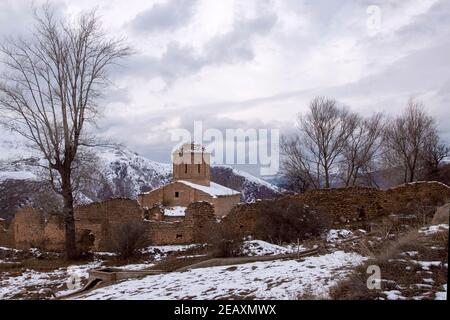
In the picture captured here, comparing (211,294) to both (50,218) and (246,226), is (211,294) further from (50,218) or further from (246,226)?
(50,218)

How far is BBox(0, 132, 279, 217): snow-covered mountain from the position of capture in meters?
18.4

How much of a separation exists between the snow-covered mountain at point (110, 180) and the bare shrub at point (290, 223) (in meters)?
6.73

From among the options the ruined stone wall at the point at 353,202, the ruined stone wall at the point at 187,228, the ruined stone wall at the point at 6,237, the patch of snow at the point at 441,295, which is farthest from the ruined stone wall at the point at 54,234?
the patch of snow at the point at 441,295

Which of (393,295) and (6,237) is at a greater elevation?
(393,295)

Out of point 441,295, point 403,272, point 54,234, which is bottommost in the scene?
point 54,234

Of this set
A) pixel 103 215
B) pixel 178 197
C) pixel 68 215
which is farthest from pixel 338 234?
pixel 178 197

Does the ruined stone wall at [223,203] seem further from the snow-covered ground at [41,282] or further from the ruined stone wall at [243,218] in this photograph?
the snow-covered ground at [41,282]

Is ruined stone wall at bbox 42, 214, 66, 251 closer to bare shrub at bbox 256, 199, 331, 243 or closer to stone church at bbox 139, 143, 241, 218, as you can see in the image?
bare shrub at bbox 256, 199, 331, 243

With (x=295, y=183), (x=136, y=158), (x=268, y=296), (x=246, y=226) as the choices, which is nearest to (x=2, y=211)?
(x=295, y=183)

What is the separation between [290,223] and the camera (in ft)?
44.1

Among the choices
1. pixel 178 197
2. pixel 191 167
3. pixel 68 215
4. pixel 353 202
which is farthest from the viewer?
pixel 191 167

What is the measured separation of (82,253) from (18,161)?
4321 mm

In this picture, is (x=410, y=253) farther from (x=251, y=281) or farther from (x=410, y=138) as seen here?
(x=410, y=138)

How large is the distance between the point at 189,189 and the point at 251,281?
99.3 ft
